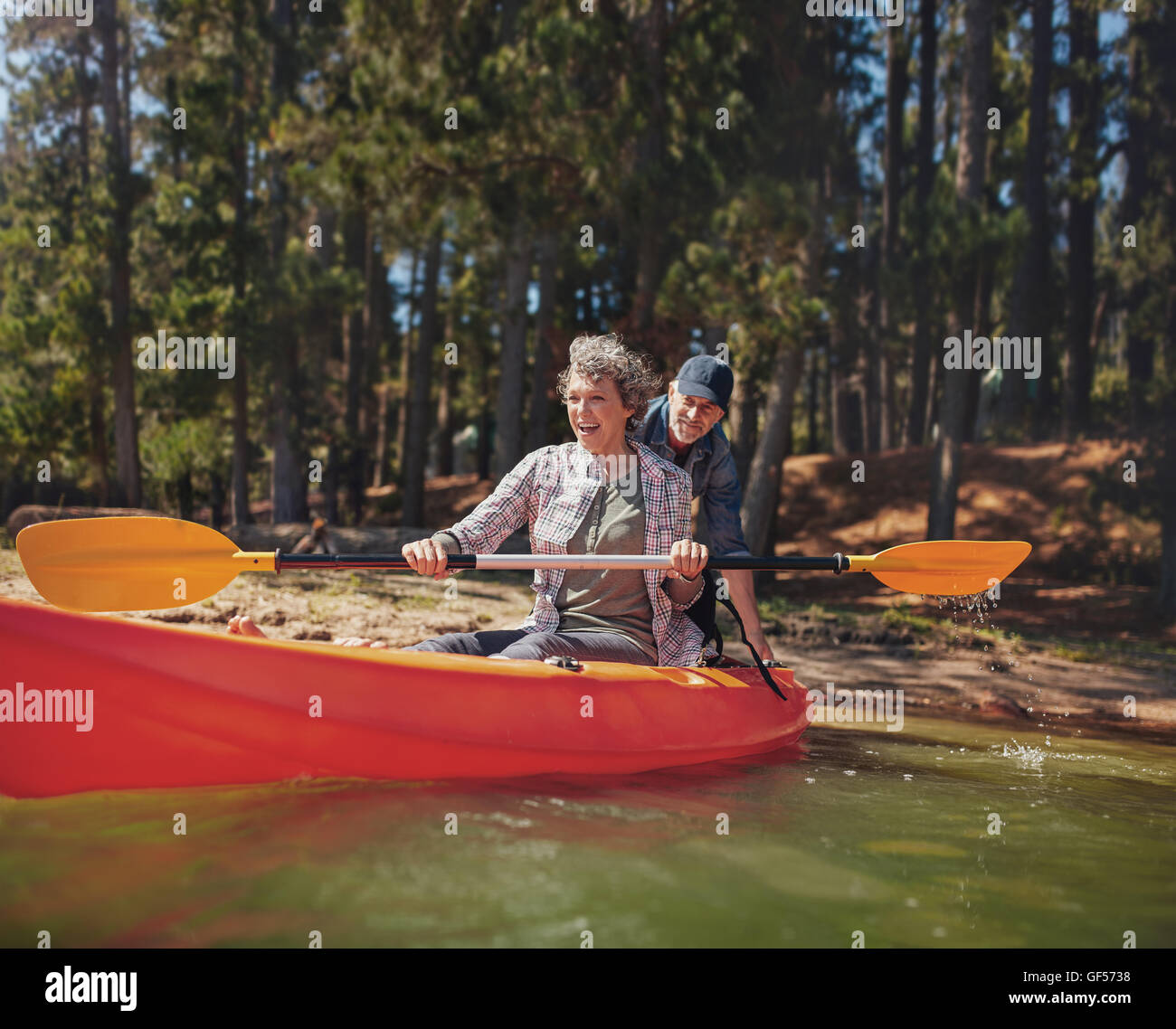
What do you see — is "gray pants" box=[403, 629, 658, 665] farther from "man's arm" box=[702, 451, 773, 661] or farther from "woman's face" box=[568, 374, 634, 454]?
"woman's face" box=[568, 374, 634, 454]

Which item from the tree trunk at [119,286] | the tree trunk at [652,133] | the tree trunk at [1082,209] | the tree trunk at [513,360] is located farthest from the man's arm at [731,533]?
the tree trunk at [1082,209]


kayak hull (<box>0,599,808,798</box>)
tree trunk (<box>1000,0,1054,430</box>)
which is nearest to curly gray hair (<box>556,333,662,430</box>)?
kayak hull (<box>0,599,808,798</box>)

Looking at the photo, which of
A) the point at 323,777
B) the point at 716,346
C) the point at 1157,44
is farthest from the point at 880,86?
the point at 323,777

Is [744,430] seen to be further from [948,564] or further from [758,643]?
[758,643]

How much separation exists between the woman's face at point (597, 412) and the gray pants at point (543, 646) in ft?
2.57

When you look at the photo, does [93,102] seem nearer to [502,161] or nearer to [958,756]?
[502,161]

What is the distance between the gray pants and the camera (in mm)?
3969

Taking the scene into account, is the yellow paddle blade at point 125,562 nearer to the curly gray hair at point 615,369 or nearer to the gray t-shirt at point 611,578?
the gray t-shirt at point 611,578

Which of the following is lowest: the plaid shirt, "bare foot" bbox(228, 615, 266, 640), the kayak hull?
the kayak hull

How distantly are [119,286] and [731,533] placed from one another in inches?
558

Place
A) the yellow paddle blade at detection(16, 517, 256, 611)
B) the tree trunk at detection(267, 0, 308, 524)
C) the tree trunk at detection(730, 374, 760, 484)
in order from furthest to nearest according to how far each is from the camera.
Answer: the tree trunk at detection(267, 0, 308, 524), the tree trunk at detection(730, 374, 760, 484), the yellow paddle blade at detection(16, 517, 256, 611)

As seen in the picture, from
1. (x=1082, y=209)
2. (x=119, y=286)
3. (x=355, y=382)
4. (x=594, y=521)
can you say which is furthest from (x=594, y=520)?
(x=1082, y=209)

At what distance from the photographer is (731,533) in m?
4.47

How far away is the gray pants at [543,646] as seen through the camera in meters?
3.97
